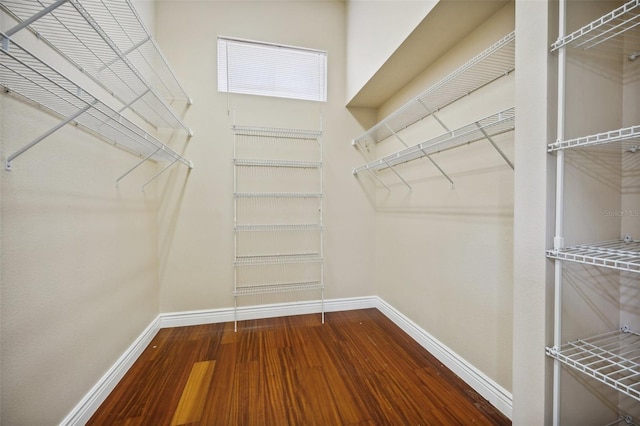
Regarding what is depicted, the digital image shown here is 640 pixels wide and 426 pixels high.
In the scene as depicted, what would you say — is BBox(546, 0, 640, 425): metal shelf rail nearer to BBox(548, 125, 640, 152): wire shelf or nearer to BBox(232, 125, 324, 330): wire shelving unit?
BBox(548, 125, 640, 152): wire shelf

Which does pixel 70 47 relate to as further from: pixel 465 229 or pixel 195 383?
pixel 465 229

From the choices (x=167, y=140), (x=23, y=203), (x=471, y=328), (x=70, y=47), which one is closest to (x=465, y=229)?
(x=471, y=328)

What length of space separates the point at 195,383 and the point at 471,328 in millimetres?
1682

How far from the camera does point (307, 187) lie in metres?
2.46

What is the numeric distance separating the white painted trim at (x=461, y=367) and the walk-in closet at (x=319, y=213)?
1 centimetres

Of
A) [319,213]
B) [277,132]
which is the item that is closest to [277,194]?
[319,213]

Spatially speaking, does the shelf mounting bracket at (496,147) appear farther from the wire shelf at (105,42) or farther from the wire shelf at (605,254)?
the wire shelf at (105,42)

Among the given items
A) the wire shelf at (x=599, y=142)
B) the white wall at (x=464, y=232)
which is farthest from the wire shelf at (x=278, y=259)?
the wire shelf at (x=599, y=142)

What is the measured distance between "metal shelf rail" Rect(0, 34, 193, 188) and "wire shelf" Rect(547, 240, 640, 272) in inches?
59.8

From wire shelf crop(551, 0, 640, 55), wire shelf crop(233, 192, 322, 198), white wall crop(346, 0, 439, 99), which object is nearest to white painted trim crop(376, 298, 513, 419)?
wire shelf crop(233, 192, 322, 198)

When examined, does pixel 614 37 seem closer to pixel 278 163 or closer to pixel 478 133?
pixel 478 133

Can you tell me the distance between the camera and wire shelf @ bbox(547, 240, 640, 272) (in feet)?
2.26

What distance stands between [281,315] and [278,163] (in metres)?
1.45

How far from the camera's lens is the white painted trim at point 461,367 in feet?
4.19
